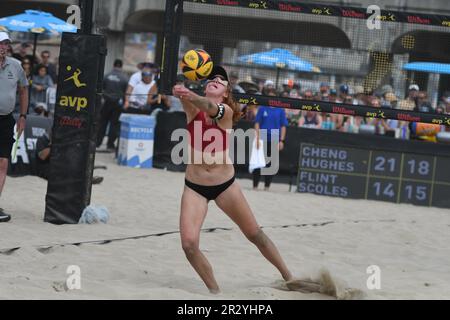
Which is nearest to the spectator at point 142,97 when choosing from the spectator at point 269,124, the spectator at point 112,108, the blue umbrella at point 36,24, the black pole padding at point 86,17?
the spectator at point 112,108

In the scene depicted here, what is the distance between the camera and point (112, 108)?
710 inches

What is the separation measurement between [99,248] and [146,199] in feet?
12.8

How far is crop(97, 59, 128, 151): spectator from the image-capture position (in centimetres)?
1797

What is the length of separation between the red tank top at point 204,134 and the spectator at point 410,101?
427 centimetres

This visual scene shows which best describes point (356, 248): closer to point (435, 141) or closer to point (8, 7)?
point (435, 141)

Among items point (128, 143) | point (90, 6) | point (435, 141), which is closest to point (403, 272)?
point (90, 6)

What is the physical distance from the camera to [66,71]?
9.56 metres

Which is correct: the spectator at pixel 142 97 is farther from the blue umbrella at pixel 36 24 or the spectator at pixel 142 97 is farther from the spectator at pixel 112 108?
the blue umbrella at pixel 36 24

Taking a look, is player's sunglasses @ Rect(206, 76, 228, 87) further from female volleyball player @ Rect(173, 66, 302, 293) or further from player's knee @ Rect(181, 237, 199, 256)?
player's knee @ Rect(181, 237, 199, 256)

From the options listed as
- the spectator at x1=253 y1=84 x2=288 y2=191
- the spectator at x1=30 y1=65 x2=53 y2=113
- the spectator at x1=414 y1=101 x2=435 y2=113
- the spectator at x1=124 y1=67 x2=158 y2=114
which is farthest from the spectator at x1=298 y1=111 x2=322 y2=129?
the spectator at x1=414 y1=101 x2=435 y2=113

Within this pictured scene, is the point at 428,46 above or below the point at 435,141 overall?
above

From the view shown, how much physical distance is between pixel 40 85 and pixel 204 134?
11.5 m

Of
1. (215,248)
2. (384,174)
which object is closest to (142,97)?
(384,174)

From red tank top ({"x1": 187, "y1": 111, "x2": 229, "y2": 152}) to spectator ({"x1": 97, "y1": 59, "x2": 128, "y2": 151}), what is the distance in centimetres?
1148
